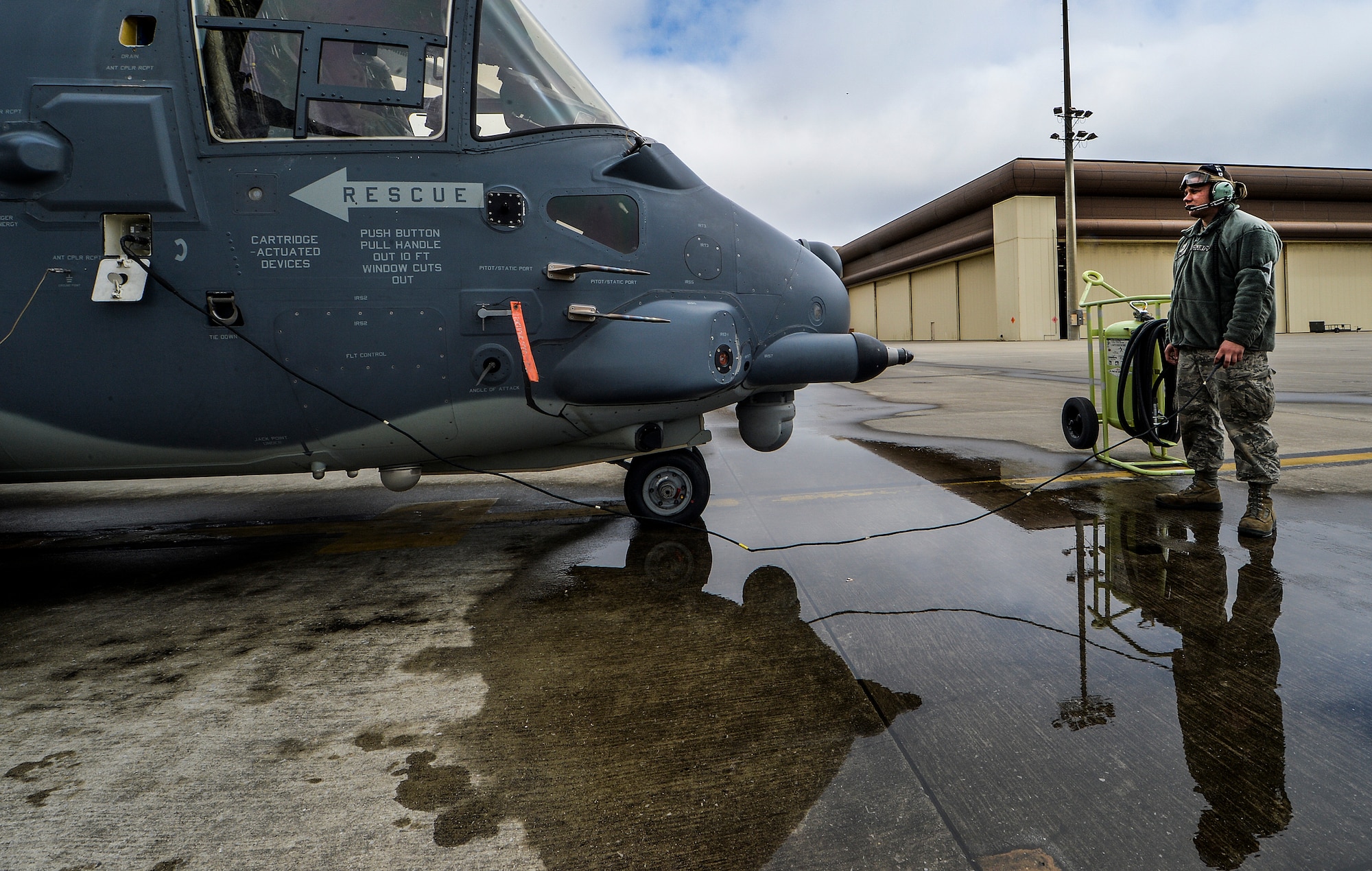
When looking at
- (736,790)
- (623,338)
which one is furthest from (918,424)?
(736,790)

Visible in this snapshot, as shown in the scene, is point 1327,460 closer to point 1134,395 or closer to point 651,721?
point 1134,395

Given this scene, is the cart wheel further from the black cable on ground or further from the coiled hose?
the black cable on ground

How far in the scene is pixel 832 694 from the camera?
254 cm

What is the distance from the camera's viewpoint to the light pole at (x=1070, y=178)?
31.1m

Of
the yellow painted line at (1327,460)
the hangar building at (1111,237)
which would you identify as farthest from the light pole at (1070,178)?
the yellow painted line at (1327,460)

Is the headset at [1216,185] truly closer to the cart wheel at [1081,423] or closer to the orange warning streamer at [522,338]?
the cart wheel at [1081,423]

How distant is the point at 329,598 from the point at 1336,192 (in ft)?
153

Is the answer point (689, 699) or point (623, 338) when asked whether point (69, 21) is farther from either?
point (689, 699)

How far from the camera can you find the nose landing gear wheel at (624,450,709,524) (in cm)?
462

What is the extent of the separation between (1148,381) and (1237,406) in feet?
3.76

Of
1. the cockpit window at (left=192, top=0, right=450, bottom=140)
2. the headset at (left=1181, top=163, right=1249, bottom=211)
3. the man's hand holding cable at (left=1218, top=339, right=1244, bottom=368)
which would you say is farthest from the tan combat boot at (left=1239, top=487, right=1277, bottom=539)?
the cockpit window at (left=192, top=0, right=450, bottom=140)

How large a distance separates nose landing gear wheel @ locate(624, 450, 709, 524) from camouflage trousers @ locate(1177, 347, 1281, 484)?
9.76ft

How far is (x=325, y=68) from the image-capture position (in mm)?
3672

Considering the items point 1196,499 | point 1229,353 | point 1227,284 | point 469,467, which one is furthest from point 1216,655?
point 469,467
